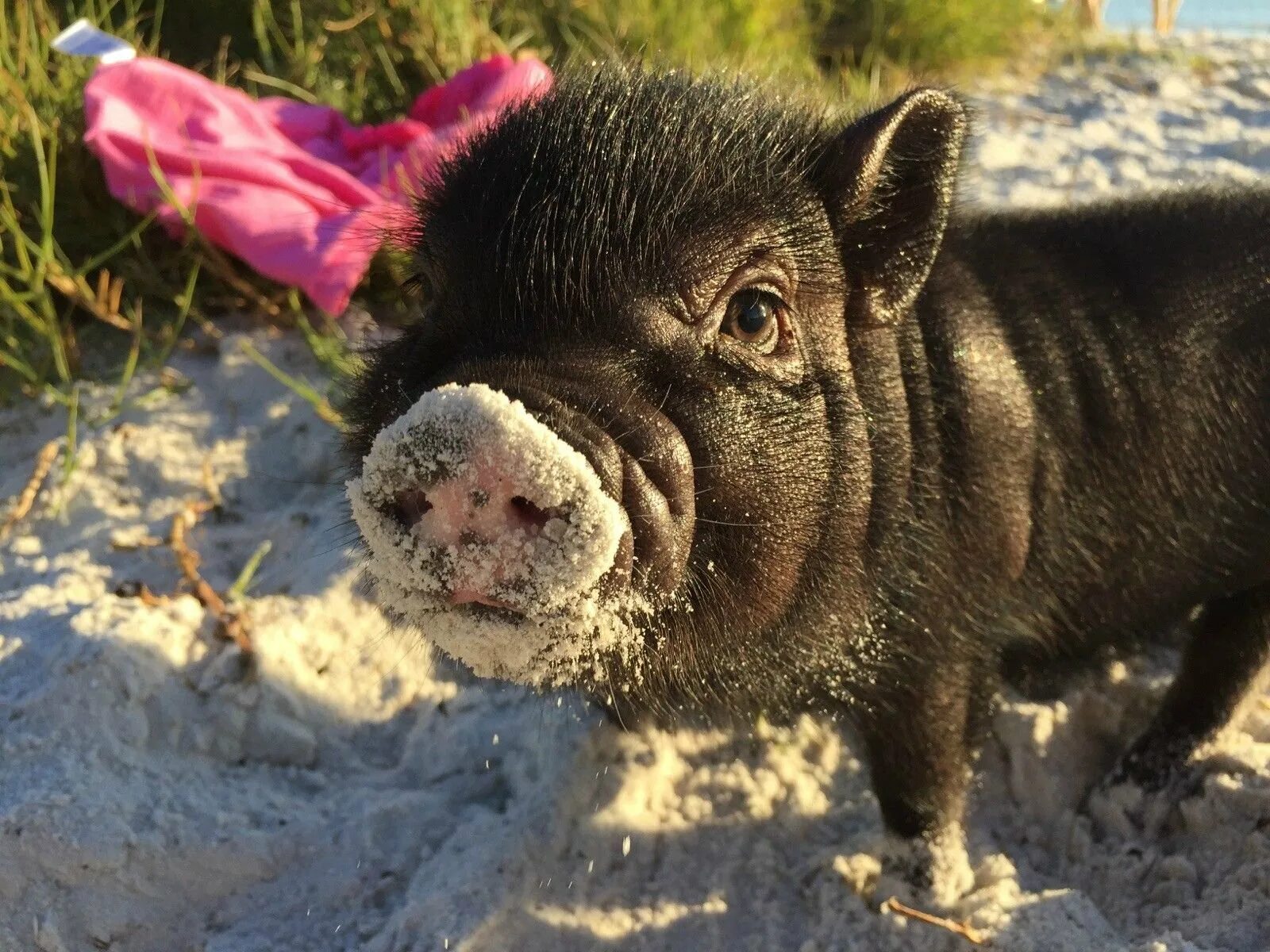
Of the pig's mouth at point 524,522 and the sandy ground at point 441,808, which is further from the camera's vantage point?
the sandy ground at point 441,808

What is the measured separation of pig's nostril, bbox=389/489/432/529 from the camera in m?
1.16

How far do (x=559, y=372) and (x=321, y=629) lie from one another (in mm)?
1224

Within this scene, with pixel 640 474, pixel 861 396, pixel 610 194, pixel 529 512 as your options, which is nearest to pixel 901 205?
pixel 861 396

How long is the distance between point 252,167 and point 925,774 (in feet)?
7.81

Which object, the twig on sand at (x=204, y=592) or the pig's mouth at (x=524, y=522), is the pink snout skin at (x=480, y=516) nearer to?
the pig's mouth at (x=524, y=522)

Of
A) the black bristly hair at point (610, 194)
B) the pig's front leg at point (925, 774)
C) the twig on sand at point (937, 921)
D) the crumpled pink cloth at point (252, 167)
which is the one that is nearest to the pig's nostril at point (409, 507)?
the black bristly hair at point (610, 194)

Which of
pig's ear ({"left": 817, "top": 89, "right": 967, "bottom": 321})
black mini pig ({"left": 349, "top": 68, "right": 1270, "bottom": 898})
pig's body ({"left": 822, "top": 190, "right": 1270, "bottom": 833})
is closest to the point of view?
black mini pig ({"left": 349, "top": 68, "right": 1270, "bottom": 898})

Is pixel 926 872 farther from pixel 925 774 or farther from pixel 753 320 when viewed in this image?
pixel 753 320

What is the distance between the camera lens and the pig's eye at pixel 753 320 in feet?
4.56

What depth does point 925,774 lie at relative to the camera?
5.79ft

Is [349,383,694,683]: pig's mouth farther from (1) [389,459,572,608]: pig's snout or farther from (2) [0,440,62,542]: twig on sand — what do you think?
(2) [0,440,62,542]: twig on sand

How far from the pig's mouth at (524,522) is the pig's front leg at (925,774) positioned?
646mm

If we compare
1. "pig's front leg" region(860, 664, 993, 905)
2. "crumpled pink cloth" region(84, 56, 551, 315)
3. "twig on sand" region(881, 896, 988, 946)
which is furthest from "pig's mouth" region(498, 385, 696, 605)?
"crumpled pink cloth" region(84, 56, 551, 315)

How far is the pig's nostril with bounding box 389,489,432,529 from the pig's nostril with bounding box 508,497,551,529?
0.30 ft
